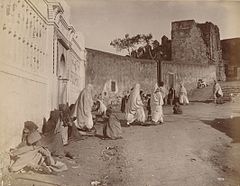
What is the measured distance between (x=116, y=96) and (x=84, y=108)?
207mm

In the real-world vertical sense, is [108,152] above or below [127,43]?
below

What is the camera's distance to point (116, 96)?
99.7 inches

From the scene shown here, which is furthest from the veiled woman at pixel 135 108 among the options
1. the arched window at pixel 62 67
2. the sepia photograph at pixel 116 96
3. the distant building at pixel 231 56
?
the distant building at pixel 231 56

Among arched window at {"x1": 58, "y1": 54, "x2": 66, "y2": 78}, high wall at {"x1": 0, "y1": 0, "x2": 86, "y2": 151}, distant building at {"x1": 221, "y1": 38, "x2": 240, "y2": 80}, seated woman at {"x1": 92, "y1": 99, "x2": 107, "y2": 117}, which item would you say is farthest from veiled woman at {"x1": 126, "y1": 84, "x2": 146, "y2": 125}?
distant building at {"x1": 221, "y1": 38, "x2": 240, "y2": 80}

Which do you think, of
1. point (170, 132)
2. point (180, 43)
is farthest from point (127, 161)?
point (180, 43)

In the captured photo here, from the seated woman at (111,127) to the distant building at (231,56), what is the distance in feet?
2.30

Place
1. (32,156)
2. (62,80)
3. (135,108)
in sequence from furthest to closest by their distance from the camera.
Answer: (135,108), (62,80), (32,156)

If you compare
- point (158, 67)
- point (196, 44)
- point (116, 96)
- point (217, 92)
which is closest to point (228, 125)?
point (217, 92)

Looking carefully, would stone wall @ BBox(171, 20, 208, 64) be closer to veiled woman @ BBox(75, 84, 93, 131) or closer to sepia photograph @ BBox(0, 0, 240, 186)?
sepia photograph @ BBox(0, 0, 240, 186)

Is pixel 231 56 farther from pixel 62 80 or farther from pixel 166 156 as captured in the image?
pixel 62 80

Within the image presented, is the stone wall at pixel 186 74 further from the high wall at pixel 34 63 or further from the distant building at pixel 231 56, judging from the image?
the high wall at pixel 34 63

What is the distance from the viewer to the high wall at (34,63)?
2.18 meters

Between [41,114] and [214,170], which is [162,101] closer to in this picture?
[214,170]

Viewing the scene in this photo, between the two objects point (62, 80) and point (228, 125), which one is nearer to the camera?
point (62, 80)
